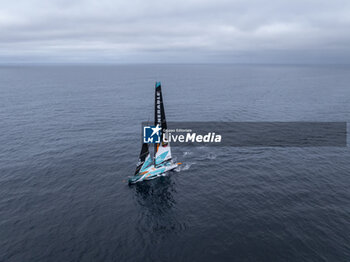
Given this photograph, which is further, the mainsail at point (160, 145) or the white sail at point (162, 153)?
the white sail at point (162, 153)

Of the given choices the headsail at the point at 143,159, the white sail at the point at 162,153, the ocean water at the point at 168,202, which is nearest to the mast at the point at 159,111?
the white sail at the point at 162,153

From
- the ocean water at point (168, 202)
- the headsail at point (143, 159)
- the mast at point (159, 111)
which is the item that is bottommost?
the ocean water at point (168, 202)

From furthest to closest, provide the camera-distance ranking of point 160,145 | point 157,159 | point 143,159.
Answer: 1. point 157,159
2. point 160,145
3. point 143,159

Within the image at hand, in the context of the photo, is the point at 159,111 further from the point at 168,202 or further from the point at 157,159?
the point at 168,202

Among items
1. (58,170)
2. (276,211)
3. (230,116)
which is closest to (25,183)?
(58,170)

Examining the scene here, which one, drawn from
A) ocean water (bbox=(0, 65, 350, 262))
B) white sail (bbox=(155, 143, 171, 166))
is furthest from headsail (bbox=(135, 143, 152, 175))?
ocean water (bbox=(0, 65, 350, 262))

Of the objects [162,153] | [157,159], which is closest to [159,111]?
[162,153]

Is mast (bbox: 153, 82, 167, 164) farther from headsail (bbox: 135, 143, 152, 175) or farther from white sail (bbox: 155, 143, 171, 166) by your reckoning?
headsail (bbox: 135, 143, 152, 175)

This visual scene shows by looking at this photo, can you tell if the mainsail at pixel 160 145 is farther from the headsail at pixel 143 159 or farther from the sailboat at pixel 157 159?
the headsail at pixel 143 159
